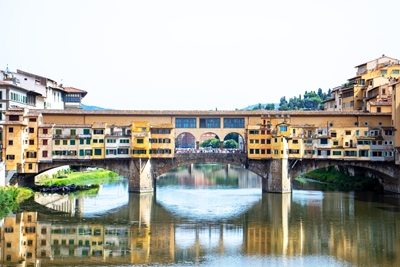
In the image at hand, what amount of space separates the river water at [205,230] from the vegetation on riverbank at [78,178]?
4.91 metres

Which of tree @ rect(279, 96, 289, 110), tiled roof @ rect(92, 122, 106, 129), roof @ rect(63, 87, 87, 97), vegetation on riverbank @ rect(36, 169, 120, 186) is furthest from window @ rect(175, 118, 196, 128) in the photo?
tree @ rect(279, 96, 289, 110)

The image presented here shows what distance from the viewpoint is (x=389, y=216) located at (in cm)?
3506

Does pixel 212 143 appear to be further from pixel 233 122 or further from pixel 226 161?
pixel 226 161

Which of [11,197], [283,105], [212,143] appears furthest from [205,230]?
[283,105]

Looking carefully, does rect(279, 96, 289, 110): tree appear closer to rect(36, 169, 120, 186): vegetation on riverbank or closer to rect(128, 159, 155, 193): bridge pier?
rect(36, 169, 120, 186): vegetation on riverbank

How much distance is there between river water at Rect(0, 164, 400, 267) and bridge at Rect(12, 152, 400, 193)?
1270 mm

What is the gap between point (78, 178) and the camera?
180 ft

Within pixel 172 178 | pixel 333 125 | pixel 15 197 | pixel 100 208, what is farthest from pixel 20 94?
pixel 333 125

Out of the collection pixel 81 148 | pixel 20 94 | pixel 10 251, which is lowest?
pixel 10 251

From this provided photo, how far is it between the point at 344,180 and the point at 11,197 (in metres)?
→ 28.6

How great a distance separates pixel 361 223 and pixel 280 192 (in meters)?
11.7

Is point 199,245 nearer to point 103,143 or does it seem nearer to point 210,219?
point 210,219

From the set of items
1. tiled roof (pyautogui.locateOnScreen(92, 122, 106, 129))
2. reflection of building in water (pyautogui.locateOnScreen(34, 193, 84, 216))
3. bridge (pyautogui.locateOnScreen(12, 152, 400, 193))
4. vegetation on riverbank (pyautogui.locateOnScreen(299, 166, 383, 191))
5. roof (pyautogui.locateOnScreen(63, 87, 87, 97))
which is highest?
roof (pyautogui.locateOnScreen(63, 87, 87, 97))

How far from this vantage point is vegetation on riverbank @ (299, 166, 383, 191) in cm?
4894
